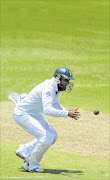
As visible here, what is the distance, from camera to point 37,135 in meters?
11.9

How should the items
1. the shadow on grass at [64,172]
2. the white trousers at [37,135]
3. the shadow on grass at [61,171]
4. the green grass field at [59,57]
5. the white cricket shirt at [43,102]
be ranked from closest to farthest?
the white cricket shirt at [43,102], the white trousers at [37,135], the shadow on grass at [64,172], the shadow on grass at [61,171], the green grass field at [59,57]

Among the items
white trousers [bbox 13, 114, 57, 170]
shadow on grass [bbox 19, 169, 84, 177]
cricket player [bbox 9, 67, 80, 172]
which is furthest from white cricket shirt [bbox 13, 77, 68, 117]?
shadow on grass [bbox 19, 169, 84, 177]

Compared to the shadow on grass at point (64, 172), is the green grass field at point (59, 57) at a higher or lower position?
lower

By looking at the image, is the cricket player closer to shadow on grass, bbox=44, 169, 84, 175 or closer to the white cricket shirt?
the white cricket shirt

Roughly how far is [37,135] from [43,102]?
32.3 inches

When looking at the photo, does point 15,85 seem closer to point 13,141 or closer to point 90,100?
point 90,100

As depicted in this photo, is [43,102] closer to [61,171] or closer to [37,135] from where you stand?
[37,135]

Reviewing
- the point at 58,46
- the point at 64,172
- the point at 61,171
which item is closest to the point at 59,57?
the point at 58,46

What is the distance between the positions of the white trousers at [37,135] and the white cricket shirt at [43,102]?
17 cm

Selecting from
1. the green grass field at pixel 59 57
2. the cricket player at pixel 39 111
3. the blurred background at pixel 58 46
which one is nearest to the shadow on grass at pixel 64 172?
the green grass field at pixel 59 57

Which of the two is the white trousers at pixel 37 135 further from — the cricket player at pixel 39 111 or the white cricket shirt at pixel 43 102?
the white cricket shirt at pixel 43 102

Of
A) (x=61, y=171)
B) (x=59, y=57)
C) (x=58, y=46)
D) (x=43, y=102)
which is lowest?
(x=59, y=57)

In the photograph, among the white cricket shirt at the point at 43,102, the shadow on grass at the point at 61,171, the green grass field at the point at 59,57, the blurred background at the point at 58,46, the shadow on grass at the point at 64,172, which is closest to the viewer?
the white cricket shirt at the point at 43,102

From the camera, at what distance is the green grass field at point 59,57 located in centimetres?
1347
